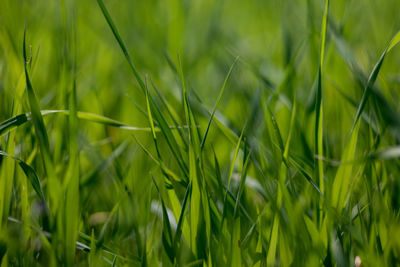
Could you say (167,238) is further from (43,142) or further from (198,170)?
(43,142)

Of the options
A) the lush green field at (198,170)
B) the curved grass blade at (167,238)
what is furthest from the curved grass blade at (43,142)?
the curved grass blade at (167,238)

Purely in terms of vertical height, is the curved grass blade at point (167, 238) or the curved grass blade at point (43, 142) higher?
the curved grass blade at point (43, 142)

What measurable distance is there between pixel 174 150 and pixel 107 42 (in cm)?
116

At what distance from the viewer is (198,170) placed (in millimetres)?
620

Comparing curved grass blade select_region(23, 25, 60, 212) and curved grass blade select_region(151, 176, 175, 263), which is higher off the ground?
curved grass blade select_region(23, 25, 60, 212)

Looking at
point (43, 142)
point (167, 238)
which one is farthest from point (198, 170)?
point (43, 142)

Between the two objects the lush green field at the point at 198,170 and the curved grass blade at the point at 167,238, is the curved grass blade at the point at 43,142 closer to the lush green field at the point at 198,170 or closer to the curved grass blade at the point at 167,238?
the lush green field at the point at 198,170

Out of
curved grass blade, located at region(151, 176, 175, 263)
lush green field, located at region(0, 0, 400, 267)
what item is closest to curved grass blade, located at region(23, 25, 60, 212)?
lush green field, located at region(0, 0, 400, 267)

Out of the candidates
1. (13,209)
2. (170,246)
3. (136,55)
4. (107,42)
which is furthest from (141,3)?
(170,246)

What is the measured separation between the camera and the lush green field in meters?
0.62

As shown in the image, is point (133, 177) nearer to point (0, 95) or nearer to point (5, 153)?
point (5, 153)

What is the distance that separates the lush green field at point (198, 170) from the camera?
2.05 ft

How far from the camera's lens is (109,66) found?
1515 mm

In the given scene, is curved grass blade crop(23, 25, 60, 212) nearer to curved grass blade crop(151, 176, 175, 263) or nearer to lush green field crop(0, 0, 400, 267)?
lush green field crop(0, 0, 400, 267)
